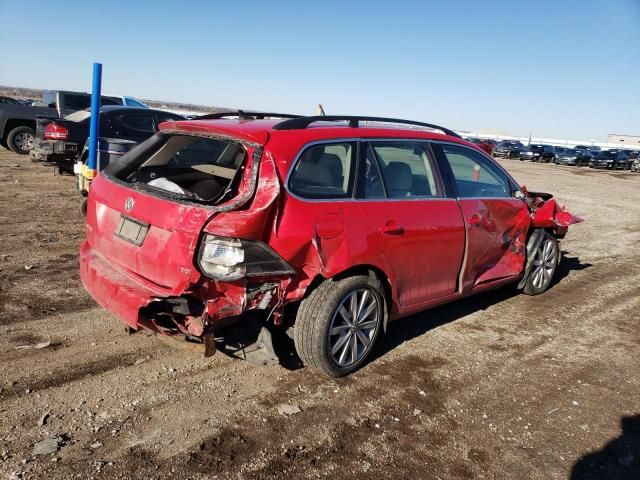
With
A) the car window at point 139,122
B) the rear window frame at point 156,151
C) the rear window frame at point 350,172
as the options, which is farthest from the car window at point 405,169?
the car window at point 139,122

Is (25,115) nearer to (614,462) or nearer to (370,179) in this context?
(370,179)

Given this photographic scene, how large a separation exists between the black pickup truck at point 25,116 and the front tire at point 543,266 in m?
13.8

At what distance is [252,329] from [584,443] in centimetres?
222

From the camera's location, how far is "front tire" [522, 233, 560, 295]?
19.4 feet

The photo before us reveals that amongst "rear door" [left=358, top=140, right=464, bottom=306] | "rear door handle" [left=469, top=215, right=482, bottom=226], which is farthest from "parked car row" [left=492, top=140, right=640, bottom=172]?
"rear door" [left=358, top=140, right=464, bottom=306]

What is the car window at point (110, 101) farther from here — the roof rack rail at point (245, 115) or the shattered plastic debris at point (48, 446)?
the shattered plastic debris at point (48, 446)

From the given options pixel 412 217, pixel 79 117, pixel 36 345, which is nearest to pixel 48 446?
pixel 36 345

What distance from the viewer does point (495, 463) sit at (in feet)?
9.91

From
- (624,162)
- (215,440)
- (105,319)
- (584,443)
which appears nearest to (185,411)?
(215,440)

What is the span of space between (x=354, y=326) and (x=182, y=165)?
5.98ft

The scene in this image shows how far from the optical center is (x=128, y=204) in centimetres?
354

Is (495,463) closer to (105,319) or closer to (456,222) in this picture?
(456,222)

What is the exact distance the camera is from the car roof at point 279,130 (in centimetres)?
349

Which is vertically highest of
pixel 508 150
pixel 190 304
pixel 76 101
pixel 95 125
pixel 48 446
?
pixel 508 150
